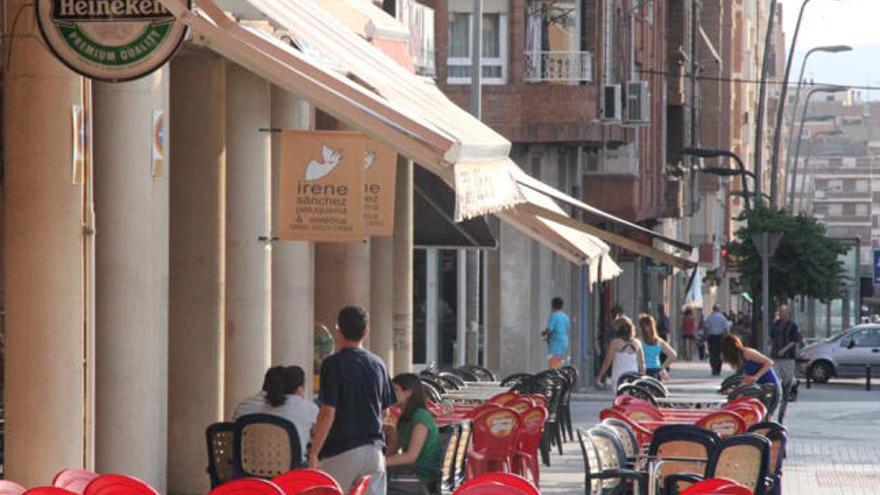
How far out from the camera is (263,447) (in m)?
14.5

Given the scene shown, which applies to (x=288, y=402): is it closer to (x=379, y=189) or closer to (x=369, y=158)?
(x=379, y=189)

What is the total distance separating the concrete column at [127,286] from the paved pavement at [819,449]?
518 centimetres

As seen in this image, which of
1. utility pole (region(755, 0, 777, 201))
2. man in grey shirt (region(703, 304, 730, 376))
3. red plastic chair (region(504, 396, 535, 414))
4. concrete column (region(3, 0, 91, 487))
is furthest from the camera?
utility pole (region(755, 0, 777, 201))

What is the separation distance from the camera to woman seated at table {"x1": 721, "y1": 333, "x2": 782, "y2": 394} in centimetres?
2334

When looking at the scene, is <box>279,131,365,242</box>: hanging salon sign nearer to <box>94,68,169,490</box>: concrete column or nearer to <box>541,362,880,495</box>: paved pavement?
<box>94,68,169,490</box>: concrete column

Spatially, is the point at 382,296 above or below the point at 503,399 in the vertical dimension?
above

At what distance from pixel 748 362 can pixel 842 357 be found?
2840cm

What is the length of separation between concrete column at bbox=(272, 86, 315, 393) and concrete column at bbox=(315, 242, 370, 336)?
4101 millimetres

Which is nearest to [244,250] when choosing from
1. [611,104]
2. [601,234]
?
[601,234]

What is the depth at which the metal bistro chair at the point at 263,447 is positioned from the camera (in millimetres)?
14383

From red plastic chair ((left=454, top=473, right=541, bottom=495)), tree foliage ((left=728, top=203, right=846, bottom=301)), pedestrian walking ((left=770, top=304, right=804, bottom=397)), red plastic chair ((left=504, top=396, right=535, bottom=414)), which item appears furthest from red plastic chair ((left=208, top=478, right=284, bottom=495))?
tree foliage ((left=728, top=203, right=846, bottom=301))

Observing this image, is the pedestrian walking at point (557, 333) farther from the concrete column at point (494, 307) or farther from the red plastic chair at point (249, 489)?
the red plastic chair at point (249, 489)

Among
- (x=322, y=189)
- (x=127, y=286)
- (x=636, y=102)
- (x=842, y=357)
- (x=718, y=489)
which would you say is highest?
(x=636, y=102)

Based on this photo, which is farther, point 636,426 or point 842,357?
point 842,357
